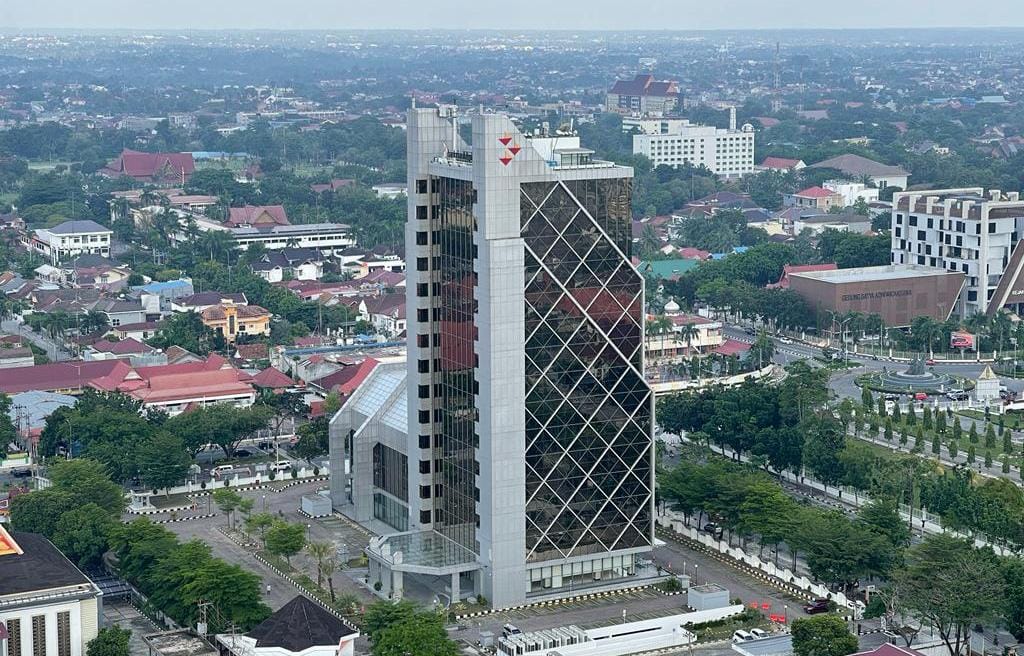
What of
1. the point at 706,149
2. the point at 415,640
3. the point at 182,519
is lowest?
the point at 706,149

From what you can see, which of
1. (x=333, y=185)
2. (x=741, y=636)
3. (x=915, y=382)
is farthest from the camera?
(x=333, y=185)

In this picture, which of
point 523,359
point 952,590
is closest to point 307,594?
point 523,359

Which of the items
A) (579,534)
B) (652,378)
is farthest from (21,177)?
(579,534)

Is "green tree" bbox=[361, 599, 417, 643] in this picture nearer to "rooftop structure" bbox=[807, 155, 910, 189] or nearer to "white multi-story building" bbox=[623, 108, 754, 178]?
"rooftop structure" bbox=[807, 155, 910, 189]

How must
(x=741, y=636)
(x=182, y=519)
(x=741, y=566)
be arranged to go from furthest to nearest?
1. (x=182, y=519)
2. (x=741, y=566)
3. (x=741, y=636)

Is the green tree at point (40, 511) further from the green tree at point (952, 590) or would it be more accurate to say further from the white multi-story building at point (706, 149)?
the white multi-story building at point (706, 149)

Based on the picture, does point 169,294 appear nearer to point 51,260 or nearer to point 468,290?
point 51,260

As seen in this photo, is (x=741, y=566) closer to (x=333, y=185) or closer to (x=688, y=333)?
(x=688, y=333)
